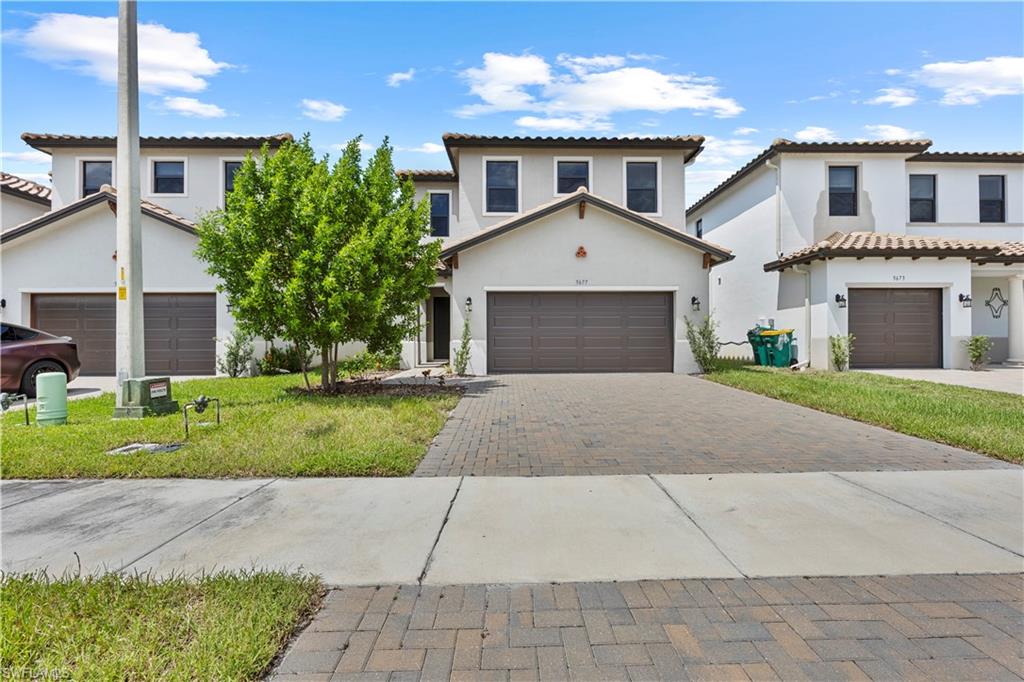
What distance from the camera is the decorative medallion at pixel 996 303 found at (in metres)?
18.8

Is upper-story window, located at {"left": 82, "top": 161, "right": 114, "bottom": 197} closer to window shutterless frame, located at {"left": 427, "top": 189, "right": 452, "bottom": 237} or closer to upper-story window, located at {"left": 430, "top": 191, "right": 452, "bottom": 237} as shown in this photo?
window shutterless frame, located at {"left": 427, "top": 189, "right": 452, "bottom": 237}

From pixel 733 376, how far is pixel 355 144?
36.5ft

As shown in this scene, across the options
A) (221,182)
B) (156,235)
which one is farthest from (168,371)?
(221,182)

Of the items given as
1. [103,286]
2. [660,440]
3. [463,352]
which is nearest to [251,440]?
[660,440]

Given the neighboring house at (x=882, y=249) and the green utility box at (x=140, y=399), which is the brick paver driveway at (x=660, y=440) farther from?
the neighboring house at (x=882, y=249)

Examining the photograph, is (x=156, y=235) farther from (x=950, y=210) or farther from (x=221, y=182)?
(x=950, y=210)

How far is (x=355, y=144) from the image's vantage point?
36.6 feet

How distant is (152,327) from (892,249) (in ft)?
73.8

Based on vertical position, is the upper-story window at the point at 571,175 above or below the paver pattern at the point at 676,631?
above

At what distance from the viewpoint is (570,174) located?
1917cm

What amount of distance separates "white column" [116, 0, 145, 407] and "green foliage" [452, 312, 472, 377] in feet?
27.3

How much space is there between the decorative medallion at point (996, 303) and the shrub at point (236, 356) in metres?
25.1

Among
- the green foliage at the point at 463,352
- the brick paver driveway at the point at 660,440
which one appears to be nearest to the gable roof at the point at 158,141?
the green foliage at the point at 463,352

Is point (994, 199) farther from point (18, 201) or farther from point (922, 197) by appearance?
point (18, 201)
